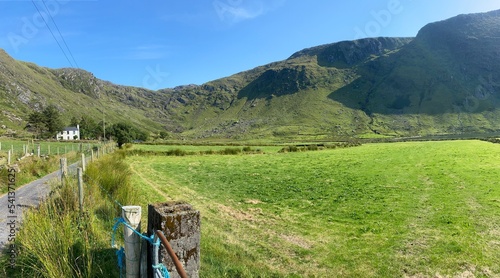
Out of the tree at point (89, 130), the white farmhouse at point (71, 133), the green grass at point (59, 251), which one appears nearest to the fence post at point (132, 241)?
the green grass at point (59, 251)

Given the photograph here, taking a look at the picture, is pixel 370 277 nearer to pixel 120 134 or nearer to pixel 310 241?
pixel 310 241

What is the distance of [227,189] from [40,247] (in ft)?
57.6

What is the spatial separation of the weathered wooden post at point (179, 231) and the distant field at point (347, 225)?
3.60m

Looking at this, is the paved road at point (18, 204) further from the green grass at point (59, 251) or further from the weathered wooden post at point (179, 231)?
the weathered wooden post at point (179, 231)

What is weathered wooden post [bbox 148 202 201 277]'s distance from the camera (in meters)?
3.73

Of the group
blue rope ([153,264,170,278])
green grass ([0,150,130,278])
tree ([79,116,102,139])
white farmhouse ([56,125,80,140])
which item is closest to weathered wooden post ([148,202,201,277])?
blue rope ([153,264,170,278])

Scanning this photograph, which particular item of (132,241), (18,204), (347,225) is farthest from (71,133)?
(132,241)

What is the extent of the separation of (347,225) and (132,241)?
1162 centimetres

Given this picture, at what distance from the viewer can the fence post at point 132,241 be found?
12.7 ft

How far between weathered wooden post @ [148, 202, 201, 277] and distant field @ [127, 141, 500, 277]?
360 cm

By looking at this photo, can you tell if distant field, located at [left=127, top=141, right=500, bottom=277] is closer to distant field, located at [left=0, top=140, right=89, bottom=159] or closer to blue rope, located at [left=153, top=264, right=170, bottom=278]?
blue rope, located at [left=153, top=264, right=170, bottom=278]

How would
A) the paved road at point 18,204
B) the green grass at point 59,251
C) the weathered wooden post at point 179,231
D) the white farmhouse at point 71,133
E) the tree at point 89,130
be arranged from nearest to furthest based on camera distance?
the weathered wooden post at point 179,231 < the green grass at point 59,251 < the paved road at point 18,204 < the white farmhouse at point 71,133 < the tree at point 89,130

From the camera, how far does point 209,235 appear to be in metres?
11.4

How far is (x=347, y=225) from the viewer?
13.5 meters
